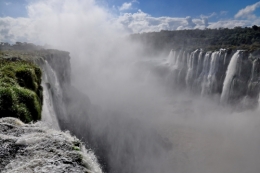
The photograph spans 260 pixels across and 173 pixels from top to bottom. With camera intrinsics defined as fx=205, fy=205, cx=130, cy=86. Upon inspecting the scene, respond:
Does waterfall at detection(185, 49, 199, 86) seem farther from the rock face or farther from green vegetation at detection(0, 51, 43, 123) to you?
the rock face

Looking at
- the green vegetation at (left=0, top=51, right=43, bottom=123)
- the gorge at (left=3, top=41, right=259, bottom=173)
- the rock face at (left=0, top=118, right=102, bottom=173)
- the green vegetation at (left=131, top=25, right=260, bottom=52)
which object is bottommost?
the gorge at (left=3, top=41, right=259, bottom=173)

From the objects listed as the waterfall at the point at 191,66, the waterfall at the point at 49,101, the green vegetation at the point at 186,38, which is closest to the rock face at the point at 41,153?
the waterfall at the point at 49,101

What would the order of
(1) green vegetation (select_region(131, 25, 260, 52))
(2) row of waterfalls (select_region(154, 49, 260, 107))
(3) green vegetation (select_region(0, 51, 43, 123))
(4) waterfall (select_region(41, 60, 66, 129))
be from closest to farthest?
1. (3) green vegetation (select_region(0, 51, 43, 123))
2. (4) waterfall (select_region(41, 60, 66, 129))
3. (2) row of waterfalls (select_region(154, 49, 260, 107))
4. (1) green vegetation (select_region(131, 25, 260, 52))

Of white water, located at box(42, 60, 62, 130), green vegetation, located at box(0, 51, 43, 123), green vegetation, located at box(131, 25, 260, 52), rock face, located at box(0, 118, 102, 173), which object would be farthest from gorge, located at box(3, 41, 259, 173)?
green vegetation, located at box(131, 25, 260, 52)

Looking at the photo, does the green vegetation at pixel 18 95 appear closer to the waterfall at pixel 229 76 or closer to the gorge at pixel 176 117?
the gorge at pixel 176 117

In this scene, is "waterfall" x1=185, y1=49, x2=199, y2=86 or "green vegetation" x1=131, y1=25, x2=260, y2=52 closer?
"waterfall" x1=185, y1=49, x2=199, y2=86

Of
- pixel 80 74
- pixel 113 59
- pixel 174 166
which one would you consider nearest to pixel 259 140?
pixel 174 166
